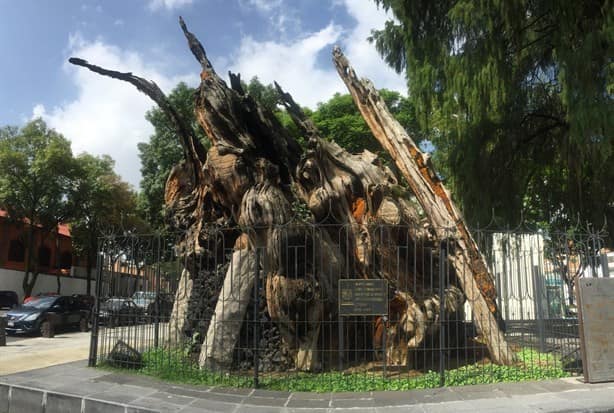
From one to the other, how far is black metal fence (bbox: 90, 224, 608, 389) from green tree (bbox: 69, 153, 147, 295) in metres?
20.7

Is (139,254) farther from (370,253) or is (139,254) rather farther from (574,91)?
(574,91)

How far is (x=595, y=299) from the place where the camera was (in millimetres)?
7367

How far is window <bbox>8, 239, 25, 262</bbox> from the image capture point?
33.5 metres

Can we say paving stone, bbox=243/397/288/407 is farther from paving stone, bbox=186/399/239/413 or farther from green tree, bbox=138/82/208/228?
green tree, bbox=138/82/208/228

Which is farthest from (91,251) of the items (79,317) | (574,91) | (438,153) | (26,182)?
(574,91)

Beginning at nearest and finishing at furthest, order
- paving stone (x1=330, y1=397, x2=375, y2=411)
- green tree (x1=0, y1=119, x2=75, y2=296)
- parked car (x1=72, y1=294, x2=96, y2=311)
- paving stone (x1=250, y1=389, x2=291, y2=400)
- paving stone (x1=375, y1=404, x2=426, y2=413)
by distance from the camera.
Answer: paving stone (x1=375, y1=404, x2=426, y2=413)
paving stone (x1=330, y1=397, x2=375, y2=411)
paving stone (x1=250, y1=389, x2=291, y2=400)
parked car (x1=72, y1=294, x2=96, y2=311)
green tree (x1=0, y1=119, x2=75, y2=296)

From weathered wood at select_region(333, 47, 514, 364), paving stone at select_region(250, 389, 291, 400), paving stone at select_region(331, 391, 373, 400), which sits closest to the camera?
paving stone at select_region(331, 391, 373, 400)

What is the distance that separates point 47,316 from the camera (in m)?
17.8

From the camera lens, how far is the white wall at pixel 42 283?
106ft

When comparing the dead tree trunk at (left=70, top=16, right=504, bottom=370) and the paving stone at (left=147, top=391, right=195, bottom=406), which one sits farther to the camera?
the dead tree trunk at (left=70, top=16, right=504, bottom=370)

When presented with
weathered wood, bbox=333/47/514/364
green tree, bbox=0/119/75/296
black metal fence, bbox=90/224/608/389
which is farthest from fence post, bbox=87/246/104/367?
green tree, bbox=0/119/75/296

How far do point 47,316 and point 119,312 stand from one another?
35.7 ft

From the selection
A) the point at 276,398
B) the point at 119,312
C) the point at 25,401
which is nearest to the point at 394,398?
the point at 276,398

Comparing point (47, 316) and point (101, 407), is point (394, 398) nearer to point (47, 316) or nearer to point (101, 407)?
point (101, 407)
